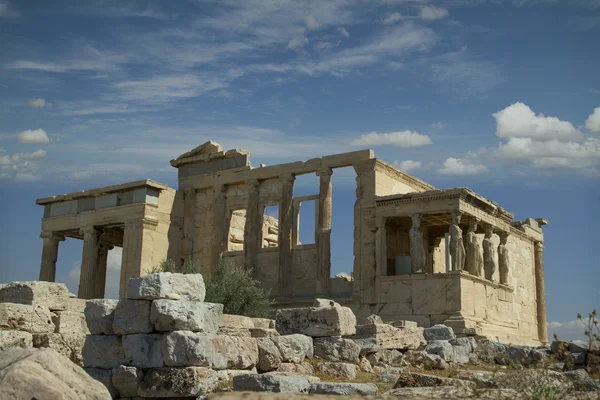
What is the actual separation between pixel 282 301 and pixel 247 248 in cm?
226

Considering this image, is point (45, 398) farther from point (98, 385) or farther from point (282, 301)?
point (282, 301)

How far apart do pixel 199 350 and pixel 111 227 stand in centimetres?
1757

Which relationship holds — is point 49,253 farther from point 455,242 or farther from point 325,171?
A: point 455,242

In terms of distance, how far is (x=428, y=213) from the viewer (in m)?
19.9

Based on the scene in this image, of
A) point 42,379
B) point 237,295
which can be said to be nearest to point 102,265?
point 237,295

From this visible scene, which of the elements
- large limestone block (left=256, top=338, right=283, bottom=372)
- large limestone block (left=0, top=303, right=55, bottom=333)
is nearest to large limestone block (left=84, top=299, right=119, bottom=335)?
large limestone block (left=0, top=303, right=55, bottom=333)

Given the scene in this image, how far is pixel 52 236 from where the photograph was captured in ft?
84.1

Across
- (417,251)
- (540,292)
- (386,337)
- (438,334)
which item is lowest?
(386,337)

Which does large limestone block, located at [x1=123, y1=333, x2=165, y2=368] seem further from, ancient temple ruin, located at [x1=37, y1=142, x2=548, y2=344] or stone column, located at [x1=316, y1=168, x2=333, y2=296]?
stone column, located at [x1=316, y1=168, x2=333, y2=296]

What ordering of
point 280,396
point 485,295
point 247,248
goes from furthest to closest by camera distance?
1. point 247,248
2. point 485,295
3. point 280,396

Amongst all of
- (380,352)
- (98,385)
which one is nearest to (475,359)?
(380,352)

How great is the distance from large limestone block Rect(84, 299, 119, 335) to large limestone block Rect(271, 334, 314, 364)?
83.0 inches

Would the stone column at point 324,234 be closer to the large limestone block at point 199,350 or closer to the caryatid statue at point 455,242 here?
the caryatid statue at point 455,242

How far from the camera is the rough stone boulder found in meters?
12.3
